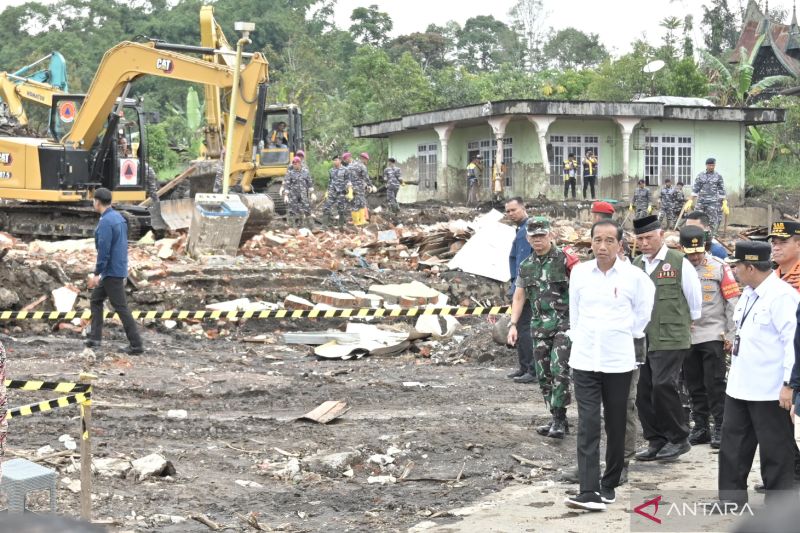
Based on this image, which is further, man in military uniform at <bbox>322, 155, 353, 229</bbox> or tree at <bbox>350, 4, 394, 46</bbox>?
tree at <bbox>350, 4, 394, 46</bbox>

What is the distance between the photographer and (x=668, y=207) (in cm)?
2909

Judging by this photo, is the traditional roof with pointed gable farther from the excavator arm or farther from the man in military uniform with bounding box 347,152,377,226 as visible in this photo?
the excavator arm

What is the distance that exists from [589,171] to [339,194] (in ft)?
41.6

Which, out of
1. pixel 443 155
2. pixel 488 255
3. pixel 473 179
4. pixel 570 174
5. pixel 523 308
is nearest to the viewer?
pixel 523 308

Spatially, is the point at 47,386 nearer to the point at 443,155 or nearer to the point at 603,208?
the point at 603,208

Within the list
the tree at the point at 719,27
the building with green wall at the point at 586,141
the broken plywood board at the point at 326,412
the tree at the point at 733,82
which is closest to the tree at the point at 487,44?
the tree at the point at 719,27

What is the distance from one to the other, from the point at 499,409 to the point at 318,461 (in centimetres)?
265

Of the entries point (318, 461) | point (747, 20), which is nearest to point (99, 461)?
point (318, 461)

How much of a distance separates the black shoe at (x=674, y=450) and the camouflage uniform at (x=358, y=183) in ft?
53.9

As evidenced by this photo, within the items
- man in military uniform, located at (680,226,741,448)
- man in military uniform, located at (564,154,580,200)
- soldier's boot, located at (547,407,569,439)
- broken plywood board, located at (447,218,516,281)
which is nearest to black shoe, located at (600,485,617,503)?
soldier's boot, located at (547,407,569,439)

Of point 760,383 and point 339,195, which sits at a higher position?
point 339,195

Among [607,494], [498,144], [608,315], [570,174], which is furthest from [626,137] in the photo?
[607,494]

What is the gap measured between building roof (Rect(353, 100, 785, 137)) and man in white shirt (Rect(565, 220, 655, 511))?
2560 cm

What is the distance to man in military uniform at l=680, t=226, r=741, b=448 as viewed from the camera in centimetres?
880
